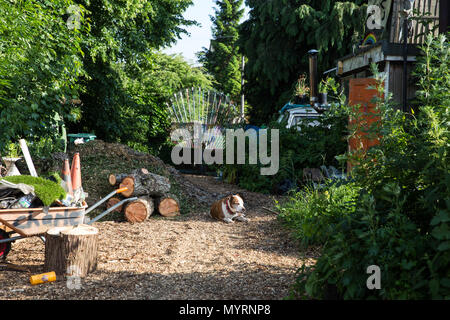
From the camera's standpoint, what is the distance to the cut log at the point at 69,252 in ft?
12.5

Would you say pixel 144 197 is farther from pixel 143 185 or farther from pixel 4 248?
pixel 4 248

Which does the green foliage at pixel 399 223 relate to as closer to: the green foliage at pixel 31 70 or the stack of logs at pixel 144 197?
the stack of logs at pixel 144 197

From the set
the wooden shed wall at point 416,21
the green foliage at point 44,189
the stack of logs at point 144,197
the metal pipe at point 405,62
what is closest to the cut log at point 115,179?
the stack of logs at point 144,197

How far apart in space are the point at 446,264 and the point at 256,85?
15.1 meters

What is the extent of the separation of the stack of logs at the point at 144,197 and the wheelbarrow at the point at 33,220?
6.93 ft

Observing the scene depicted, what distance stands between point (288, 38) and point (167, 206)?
34.5ft

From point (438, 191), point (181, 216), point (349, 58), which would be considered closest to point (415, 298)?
point (438, 191)

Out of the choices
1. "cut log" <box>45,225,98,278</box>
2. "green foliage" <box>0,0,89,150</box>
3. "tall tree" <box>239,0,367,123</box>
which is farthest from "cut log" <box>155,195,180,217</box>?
"tall tree" <box>239,0,367,123</box>

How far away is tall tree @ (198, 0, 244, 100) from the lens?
109 feet

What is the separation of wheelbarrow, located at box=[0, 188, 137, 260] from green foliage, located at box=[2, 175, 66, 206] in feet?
0.34

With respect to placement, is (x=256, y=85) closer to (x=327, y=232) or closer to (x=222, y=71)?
(x=327, y=232)

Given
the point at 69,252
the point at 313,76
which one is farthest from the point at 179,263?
the point at 313,76

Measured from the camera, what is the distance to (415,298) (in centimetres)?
238

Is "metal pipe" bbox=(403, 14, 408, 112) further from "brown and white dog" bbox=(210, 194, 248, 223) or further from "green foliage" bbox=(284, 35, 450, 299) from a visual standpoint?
"green foliage" bbox=(284, 35, 450, 299)
